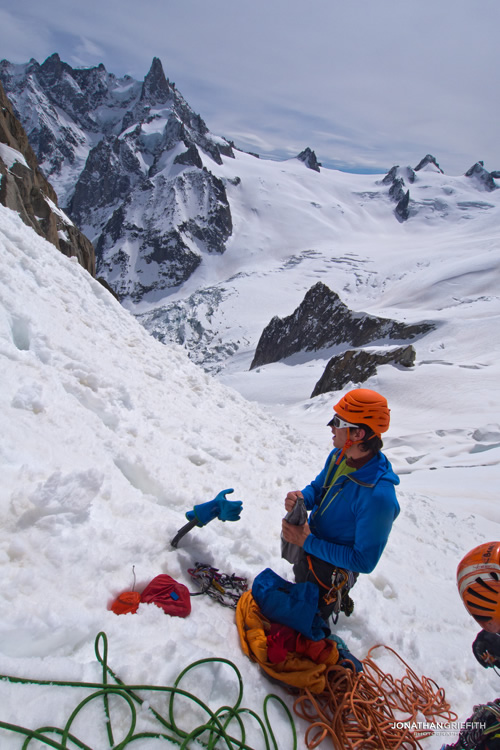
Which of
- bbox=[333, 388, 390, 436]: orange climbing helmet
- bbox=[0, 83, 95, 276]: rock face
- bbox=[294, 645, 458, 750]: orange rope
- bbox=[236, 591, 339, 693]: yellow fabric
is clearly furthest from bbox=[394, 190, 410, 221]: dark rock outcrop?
bbox=[236, 591, 339, 693]: yellow fabric

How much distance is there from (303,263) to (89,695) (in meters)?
156

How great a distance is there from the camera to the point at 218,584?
3326mm

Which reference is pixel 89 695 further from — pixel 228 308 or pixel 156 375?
pixel 228 308

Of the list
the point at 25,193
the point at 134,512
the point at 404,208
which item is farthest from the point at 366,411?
the point at 404,208

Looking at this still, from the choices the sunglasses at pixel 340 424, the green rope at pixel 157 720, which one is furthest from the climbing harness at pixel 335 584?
the sunglasses at pixel 340 424

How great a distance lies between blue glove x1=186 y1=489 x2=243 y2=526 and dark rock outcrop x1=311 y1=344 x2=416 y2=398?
27.2m

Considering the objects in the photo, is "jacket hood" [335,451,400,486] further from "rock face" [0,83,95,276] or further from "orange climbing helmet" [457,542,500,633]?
"rock face" [0,83,95,276]

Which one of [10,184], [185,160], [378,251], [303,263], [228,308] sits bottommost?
[228,308]

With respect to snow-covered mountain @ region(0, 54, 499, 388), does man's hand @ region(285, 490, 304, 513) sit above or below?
below

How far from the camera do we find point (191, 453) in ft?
18.4

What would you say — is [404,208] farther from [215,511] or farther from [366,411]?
[215,511]

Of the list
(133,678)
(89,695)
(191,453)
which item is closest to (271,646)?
(133,678)

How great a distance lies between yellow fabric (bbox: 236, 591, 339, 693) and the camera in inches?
102

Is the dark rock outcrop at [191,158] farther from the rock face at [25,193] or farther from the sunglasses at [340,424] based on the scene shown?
the sunglasses at [340,424]
